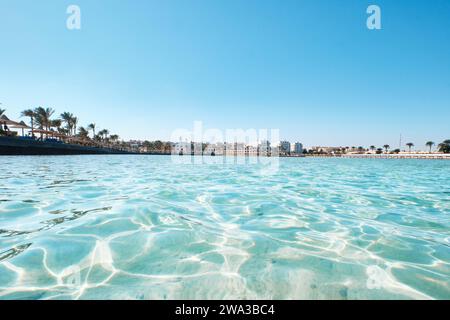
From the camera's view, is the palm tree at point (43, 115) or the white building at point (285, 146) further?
the white building at point (285, 146)

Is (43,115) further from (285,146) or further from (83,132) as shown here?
(285,146)

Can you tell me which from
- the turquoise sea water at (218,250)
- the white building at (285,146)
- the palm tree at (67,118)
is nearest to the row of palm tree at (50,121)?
the palm tree at (67,118)

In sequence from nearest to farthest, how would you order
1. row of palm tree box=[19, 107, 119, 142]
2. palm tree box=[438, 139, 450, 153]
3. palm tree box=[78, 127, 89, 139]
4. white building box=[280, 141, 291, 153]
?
row of palm tree box=[19, 107, 119, 142] → palm tree box=[78, 127, 89, 139] → palm tree box=[438, 139, 450, 153] → white building box=[280, 141, 291, 153]

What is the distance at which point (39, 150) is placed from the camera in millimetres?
33062

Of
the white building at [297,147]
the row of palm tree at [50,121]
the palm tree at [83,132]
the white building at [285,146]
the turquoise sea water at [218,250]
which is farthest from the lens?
the white building at [297,147]

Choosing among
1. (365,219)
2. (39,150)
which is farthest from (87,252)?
(39,150)

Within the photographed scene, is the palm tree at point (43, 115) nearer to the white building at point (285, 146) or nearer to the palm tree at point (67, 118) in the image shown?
the palm tree at point (67, 118)

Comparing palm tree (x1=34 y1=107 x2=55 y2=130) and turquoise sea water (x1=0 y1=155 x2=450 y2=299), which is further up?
palm tree (x1=34 y1=107 x2=55 y2=130)

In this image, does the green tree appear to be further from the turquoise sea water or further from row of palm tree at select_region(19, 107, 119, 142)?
the turquoise sea water

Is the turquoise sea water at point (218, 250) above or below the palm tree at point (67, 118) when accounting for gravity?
below

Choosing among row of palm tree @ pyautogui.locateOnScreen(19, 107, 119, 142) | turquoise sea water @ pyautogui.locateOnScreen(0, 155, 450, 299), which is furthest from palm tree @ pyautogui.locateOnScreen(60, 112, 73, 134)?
turquoise sea water @ pyautogui.locateOnScreen(0, 155, 450, 299)

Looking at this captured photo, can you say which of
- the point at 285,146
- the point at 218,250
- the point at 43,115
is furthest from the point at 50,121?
the point at 285,146

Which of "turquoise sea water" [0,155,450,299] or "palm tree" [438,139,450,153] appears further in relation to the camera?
"palm tree" [438,139,450,153]
